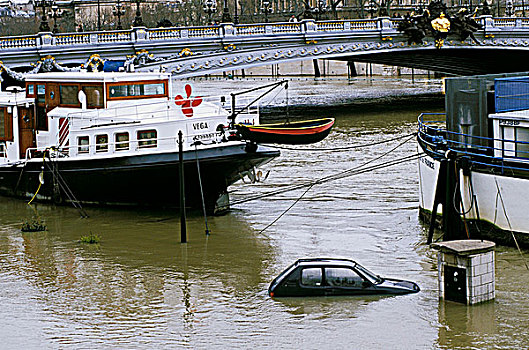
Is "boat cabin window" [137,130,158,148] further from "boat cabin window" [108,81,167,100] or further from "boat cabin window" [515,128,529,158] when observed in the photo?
"boat cabin window" [515,128,529,158]

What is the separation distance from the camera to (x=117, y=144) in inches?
1182

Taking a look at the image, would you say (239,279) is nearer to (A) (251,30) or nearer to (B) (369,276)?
(B) (369,276)

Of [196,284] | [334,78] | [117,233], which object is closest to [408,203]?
[117,233]

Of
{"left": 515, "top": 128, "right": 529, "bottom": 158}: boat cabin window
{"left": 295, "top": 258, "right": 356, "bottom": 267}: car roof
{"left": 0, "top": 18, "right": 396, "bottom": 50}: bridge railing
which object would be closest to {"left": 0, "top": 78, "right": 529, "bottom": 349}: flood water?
{"left": 295, "top": 258, "right": 356, "bottom": 267}: car roof

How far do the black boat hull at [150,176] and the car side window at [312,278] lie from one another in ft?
27.4

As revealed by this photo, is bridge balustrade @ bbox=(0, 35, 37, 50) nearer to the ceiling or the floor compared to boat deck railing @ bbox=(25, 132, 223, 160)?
nearer to the ceiling

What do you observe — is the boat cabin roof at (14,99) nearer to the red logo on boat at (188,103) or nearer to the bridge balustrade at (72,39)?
the red logo on boat at (188,103)

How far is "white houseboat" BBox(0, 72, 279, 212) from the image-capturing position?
28.9 m

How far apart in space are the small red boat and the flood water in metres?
2.06

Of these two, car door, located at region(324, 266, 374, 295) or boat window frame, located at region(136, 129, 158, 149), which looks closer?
car door, located at region(324, 266, 374, 295)

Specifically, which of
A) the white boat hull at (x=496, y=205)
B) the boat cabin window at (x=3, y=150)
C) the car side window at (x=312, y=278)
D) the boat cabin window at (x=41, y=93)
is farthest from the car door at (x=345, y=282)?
the boat cabin window at (x=3, y=150)

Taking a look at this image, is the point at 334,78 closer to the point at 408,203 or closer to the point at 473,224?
the point at 408,203

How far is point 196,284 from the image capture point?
21781 millimetres

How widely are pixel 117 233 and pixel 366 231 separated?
6.47m
